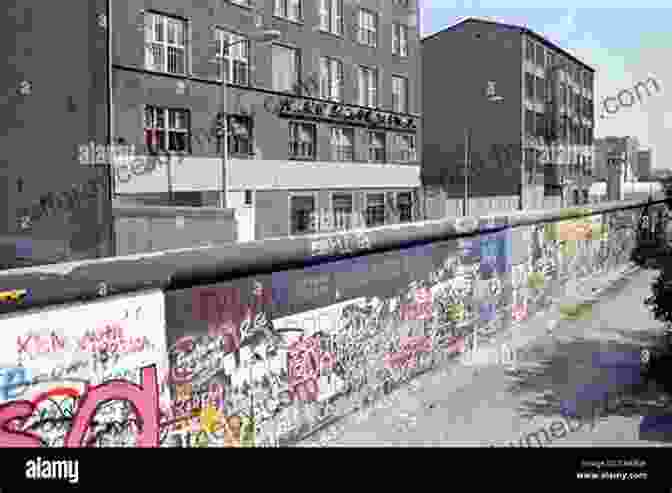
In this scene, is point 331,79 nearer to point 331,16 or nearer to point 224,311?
point 331,16

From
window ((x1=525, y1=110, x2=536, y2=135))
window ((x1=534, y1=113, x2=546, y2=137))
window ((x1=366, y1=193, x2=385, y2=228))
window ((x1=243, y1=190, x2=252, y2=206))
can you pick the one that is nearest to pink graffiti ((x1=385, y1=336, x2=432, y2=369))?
window ((x1=243, y1=190, x2=252, y2=206))

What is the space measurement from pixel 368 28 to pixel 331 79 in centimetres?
615

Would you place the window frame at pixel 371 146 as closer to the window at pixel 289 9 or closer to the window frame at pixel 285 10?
the window frame at pixel 285 10

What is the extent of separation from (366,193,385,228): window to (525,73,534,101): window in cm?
2284

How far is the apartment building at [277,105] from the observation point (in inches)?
1326

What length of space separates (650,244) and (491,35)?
5271 centimetres

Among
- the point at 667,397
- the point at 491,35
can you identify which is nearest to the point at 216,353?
the point at 667,397

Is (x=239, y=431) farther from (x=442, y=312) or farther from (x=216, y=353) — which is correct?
(x=442, y=312)

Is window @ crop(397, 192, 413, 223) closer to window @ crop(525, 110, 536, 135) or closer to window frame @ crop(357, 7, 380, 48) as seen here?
window frame @ crop(357, 7, 380, 48)

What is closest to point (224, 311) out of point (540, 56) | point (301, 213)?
point (301, 213)

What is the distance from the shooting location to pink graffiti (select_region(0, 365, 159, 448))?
670 centimetres

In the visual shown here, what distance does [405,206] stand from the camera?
176ft

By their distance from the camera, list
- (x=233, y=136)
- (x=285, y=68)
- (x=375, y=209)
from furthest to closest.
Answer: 1. (x=375, y=209)
2. (x=285, y=68)
3. (x=233, y=136)

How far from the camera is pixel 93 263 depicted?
7.72 meters
